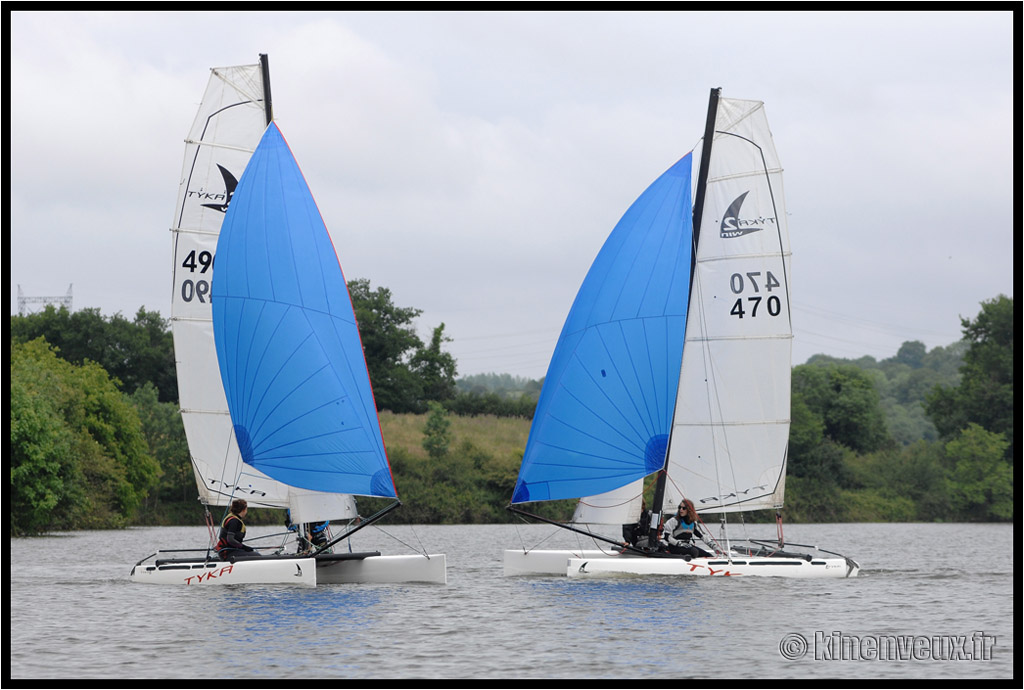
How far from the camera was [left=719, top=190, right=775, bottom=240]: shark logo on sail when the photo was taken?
2594 centimetres

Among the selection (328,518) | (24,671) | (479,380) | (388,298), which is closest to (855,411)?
(388,298)

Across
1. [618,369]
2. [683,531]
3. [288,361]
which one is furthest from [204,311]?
[683,531]

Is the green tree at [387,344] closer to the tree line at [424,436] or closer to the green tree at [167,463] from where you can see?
the tree line at [424,436]

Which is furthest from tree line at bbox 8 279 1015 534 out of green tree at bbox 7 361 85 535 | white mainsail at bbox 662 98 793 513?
white mainsail at bbox 662 98 793 513

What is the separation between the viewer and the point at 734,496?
26172mm

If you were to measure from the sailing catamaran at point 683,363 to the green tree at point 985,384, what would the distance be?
143 feet

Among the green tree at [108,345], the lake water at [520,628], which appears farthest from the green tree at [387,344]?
the lake water at [520,628]

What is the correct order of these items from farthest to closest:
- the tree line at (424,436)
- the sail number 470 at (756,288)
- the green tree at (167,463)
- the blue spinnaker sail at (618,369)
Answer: the green tree at (167,463) < the tree line at (424,436) < the sail number 470 at (756,288) < the blue spinnaker sail at (618,369)

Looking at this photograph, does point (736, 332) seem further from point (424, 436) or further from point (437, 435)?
point (424, 436)

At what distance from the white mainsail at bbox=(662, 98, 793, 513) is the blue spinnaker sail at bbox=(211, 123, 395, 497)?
639 cm

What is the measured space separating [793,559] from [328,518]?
26.4 feet

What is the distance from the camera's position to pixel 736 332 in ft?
85.8

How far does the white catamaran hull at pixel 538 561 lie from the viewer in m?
25.2

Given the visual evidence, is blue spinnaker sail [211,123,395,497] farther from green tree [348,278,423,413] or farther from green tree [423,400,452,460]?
green tree [348,278,423,413]
